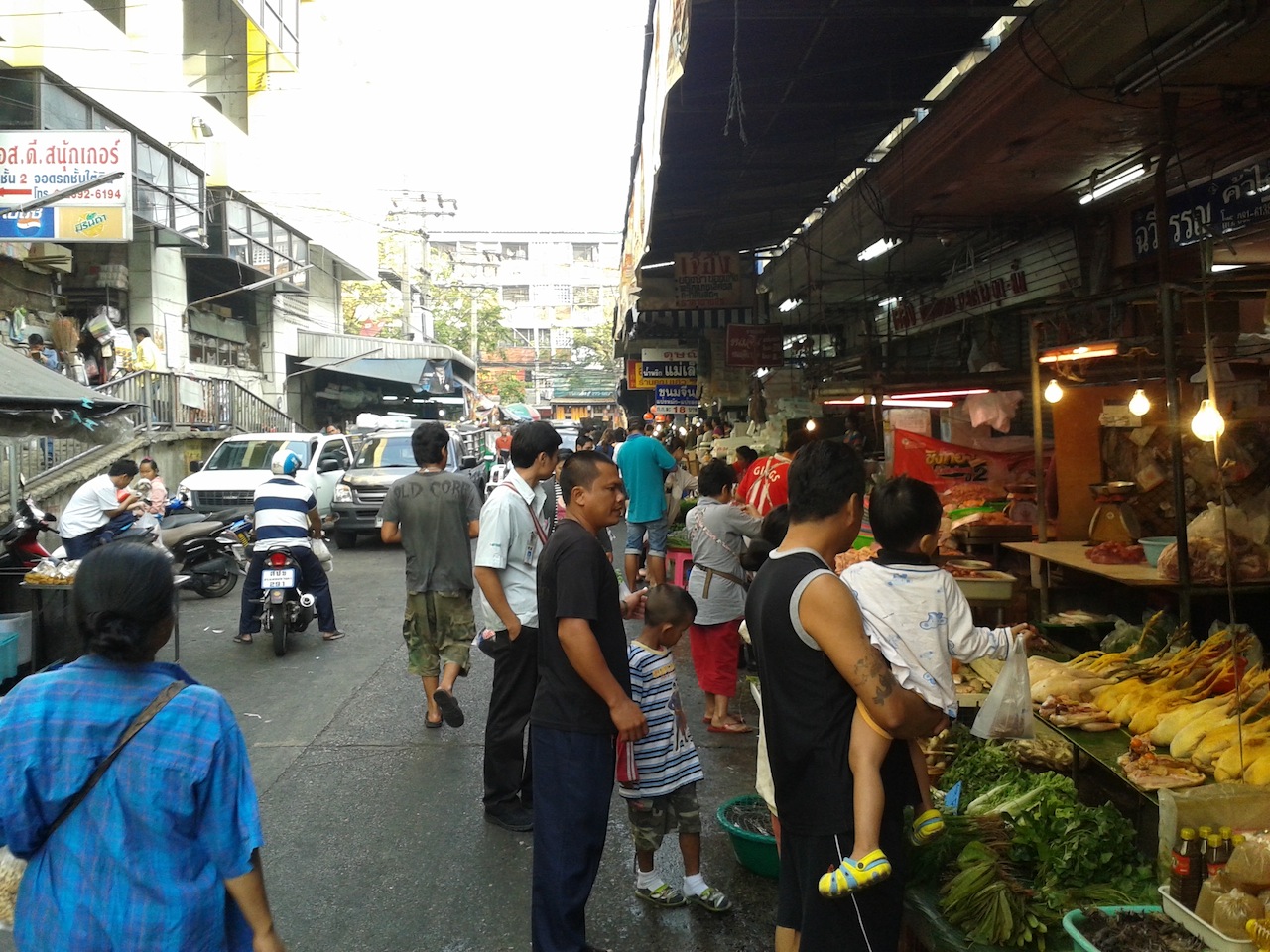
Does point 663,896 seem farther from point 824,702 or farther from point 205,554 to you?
point 205,554

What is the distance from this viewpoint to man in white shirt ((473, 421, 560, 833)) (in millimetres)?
4867

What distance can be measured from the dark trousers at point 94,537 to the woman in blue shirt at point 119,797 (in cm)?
839

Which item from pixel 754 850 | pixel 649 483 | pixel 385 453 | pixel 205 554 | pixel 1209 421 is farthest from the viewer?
pixel 385 453

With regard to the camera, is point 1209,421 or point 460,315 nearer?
point 1209,421

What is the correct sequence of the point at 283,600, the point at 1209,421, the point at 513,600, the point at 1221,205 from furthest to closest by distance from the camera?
the point at 283,600 < the point at 1221,205 < the point at 513,600 < the point at 1209,421

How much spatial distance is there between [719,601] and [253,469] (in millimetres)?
12628

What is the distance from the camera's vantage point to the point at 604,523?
146 inches

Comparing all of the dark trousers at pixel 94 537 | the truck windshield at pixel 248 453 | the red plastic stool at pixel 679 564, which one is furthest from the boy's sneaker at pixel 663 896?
the truck windshield at pixel 248 453

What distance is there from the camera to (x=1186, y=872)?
10.2ft

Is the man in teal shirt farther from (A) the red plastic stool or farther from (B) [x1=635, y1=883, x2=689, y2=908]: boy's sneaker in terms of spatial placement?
(B) [x1=635, y1=883, x2=689, y2=908]: boy's sneaker

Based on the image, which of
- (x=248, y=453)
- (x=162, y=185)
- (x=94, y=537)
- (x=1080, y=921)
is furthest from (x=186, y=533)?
(x=1080, y=921)

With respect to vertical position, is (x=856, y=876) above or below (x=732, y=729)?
above

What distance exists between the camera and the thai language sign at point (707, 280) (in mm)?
12188

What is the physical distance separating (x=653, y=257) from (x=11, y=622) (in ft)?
26.4
